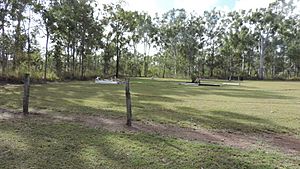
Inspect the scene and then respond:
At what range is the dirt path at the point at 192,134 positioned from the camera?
6039 millimetres

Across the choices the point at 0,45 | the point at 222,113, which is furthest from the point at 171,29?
the point at 222,113

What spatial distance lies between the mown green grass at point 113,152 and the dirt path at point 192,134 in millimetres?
490

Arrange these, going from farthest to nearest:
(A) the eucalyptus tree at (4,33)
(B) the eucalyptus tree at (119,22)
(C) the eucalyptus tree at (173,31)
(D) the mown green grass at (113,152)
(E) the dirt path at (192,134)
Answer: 1. (C) the eucalyptus tree at (173,31)
2. (B) the eucalyptus tree at (119,22)
3. (A) the eucalyptus tree at (4,33)
4. (E) the dirt path at (192,134)
5. (D) the mown green grass at (113,152)

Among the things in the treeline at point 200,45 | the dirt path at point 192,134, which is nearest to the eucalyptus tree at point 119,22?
the treeline at point 200,45

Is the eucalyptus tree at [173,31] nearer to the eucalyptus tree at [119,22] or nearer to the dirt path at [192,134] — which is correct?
the eucalyptus tree at [119,22]

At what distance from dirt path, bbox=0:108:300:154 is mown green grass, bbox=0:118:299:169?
490mm

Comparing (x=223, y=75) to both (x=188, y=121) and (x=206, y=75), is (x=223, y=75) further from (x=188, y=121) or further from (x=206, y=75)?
(x=188, y=121)

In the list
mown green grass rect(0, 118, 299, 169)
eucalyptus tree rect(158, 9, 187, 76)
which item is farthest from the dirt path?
eucalyptus tree rect(158, 9, 187, 76)

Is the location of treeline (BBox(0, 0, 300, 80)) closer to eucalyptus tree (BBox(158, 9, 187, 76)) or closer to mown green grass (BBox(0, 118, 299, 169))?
eucalyptus tree (BBox(158, 9, 187, 76))

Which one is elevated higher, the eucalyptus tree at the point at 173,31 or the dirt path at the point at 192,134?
the eucalyptus tree at the point at 173,31

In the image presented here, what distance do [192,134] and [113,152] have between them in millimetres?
2136

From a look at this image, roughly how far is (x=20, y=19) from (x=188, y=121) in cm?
1867

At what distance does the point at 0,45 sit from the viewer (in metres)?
21.2

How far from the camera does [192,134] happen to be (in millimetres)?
6539
